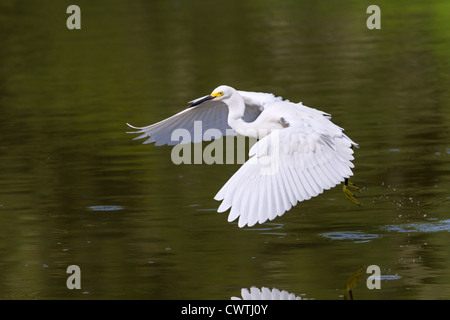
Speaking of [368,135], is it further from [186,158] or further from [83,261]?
[83,261]

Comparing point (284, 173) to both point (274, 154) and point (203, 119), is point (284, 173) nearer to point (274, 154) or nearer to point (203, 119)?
point (274, 154)

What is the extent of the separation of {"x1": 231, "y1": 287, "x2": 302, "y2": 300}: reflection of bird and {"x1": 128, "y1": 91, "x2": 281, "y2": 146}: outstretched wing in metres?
3.68

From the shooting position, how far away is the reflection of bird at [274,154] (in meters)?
9.42

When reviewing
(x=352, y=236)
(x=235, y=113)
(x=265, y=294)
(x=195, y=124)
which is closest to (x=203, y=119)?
(x=195, y=124)

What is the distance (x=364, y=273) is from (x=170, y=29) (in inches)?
859

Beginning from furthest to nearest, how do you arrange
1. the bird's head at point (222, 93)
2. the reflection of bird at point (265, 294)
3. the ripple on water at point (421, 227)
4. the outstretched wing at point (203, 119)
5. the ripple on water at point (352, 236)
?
the outstretched wing at point (203, 119) < the bird's head at point (222, 93) < the ripple on water at point (421, 227) < the ripple on water at point (352, 236) < the reflection of bird at point (265, 294)

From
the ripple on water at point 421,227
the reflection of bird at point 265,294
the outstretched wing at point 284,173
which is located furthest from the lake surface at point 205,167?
the outstretched wing at point 284,173

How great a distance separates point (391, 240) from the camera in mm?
10328

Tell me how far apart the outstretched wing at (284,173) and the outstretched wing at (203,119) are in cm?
156

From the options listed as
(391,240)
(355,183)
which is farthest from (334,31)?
(391,240)

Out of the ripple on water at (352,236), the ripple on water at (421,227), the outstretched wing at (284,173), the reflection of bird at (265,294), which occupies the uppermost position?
the outstretched wing at (284,173)

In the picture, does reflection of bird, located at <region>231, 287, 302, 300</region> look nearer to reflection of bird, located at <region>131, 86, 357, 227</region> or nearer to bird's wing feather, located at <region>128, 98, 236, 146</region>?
reflection of bird, located at <region>131, 86, 357, 227</region>

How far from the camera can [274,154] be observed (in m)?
10.0

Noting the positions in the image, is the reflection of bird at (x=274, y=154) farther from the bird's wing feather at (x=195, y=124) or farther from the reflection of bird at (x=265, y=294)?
the reflection of bird at (x=265, y=294)
